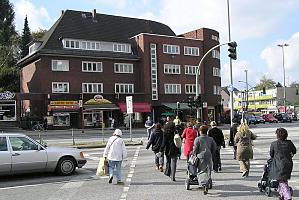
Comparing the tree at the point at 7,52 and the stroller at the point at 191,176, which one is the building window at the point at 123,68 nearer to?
the tree at the point at 7,52

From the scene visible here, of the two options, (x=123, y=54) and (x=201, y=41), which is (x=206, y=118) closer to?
(x=201, y=41)

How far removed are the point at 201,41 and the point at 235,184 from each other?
52940mm

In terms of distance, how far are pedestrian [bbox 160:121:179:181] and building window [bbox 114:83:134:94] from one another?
42.2 meters

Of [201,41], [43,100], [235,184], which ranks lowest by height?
[235,184]

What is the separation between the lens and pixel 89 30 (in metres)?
55.6

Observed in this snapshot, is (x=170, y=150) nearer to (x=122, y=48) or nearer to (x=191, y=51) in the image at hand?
(x=122, y=48)

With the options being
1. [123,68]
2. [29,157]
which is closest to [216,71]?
[123,68]

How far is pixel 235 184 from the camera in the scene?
11.0 meters

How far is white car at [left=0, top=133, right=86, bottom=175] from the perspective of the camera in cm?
1219

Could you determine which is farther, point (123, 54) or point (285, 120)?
point (285, 120)

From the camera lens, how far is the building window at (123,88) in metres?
54.4

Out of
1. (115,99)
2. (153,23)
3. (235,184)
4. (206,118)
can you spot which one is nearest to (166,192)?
(235,184)

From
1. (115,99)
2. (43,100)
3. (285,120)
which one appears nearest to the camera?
(43,100)

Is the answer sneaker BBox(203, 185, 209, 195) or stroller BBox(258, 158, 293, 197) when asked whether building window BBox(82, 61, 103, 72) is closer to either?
sneaker BBox(203, 185, 209, 195)
